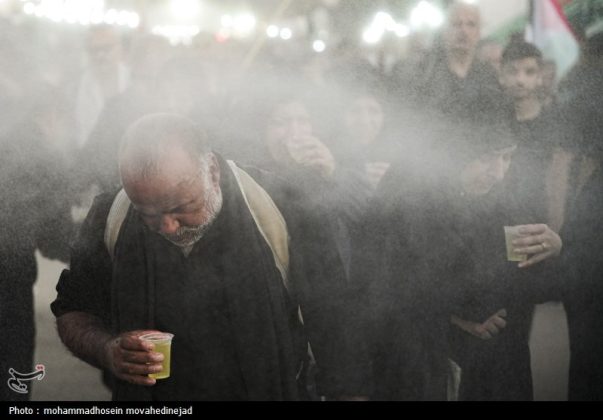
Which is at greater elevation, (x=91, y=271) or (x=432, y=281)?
(x=91, y=271)

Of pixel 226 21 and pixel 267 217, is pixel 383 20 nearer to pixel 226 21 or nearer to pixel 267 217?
pixel 226 21

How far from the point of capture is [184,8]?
185 centimetres

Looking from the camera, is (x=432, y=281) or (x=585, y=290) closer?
(x=432, y=281)

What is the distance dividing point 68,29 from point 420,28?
1.07 m

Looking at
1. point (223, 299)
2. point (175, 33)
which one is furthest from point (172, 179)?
point (175, 33)

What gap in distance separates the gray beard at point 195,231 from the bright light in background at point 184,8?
0.60 meters

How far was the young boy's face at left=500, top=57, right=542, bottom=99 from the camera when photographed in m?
1.93

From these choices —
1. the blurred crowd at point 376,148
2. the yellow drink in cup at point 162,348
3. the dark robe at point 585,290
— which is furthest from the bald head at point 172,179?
the dark robe at point 585,290

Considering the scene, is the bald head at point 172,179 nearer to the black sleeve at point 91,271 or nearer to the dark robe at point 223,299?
the dark robe at point 223,299

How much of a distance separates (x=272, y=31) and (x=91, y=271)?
0.89 meters

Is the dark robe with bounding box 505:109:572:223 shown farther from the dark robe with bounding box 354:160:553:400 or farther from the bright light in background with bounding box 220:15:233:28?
the bright light in background with bounding box 220:15:233:28

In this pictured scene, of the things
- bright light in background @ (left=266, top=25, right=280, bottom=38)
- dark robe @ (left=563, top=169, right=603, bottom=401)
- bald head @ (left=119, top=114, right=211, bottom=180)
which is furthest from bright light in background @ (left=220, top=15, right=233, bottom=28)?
dark robe @ (left=563, top=169, right=603, bottom=401)

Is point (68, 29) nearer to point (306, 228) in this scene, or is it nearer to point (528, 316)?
point (306, 228)
